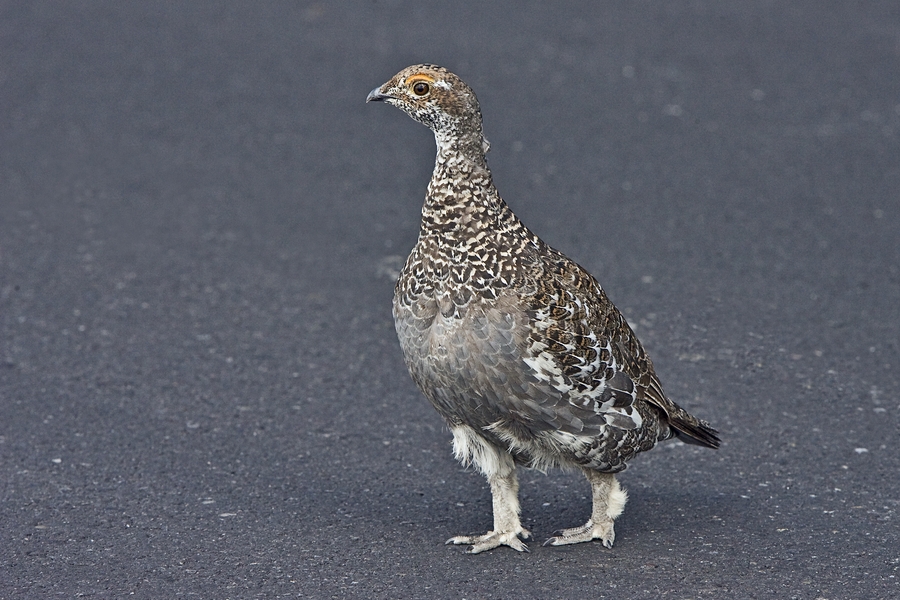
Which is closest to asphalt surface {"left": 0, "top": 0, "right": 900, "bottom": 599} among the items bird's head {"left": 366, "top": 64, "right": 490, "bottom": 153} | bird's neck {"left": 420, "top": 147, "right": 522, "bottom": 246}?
bird's neck {"left": 420, "top": 147, "right": 522, "bottom": 246}

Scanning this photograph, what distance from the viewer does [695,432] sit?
4867 mm

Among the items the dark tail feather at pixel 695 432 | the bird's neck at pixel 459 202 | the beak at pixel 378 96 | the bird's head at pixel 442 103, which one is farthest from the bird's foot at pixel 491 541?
the beak at pixel 378 96

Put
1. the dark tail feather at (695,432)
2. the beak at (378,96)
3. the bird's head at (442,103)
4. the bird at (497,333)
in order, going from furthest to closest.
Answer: the dark tail feather at (695,432) < the beak at (378,96) < the bird's head at (442,103) < the bird at (497,333)

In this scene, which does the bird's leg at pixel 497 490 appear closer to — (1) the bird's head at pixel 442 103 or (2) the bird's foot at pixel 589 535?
(2) the bird's foot at pixel 589 535

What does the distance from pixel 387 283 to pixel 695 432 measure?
290cm

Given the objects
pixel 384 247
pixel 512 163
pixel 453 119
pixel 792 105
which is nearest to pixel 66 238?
pixel 384 247

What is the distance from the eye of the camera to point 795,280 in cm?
716

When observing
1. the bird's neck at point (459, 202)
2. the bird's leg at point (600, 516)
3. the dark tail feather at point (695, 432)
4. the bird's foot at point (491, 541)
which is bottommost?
the bird's foot at point (491, 541)

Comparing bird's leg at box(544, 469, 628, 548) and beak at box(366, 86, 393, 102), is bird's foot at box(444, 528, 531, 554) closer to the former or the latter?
bird's leg at box(544, 469, 628, 548)

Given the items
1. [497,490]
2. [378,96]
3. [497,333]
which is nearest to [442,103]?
[378,96]

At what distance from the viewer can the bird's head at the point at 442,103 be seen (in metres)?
4.32

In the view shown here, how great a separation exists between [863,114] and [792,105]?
566mm

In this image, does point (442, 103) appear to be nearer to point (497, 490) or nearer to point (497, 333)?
point (497, 333)

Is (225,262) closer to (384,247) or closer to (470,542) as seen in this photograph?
(384,247)
